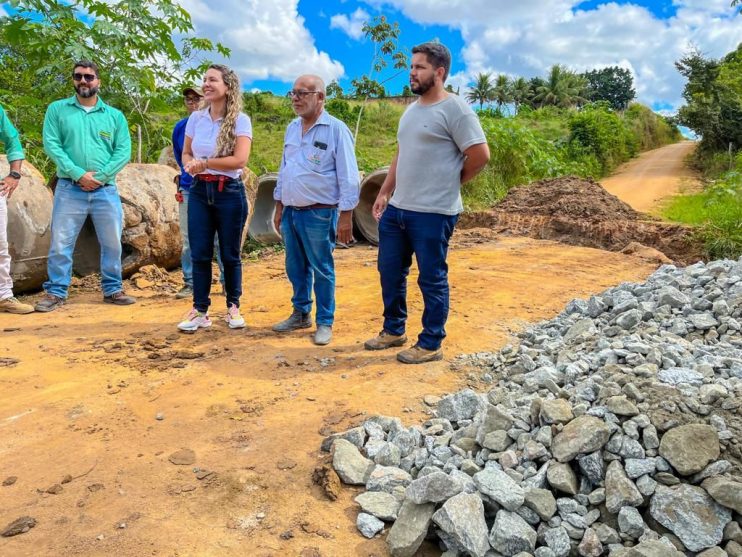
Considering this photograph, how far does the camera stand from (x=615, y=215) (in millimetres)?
10625

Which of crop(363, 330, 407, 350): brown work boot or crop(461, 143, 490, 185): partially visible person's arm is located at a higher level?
crop(461, 143, 490, 185): partially visible person's arm

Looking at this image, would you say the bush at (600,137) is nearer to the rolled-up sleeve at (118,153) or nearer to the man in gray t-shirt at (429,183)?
the rolled-up sleeve at (118,153)

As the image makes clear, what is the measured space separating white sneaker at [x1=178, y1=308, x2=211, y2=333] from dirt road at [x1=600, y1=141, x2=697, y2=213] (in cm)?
1125

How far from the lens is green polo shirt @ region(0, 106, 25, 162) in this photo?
4.64 m

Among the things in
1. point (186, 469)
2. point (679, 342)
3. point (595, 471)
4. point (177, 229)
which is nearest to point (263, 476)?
point (186, 469)

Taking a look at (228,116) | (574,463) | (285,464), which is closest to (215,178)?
(228,116)

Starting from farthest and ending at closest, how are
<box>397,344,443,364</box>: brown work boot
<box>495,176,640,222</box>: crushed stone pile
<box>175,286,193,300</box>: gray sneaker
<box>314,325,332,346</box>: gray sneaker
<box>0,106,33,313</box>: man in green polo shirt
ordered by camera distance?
<box>495,176,640,222</box>: crushed stone pile, <box>175,286,193,300</box>: gray sneaker, <box>0,106,33,313</box>: man in green polo shirt, <box>314,325,332,346</box>: gray sneaker, <box>397,344,443,364</box>: brown work boot

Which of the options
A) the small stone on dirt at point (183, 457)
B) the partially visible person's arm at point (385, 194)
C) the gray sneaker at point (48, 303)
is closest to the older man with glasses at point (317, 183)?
the partially visible person's arm at point (385, 194)

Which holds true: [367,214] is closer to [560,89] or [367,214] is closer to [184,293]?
[184,293]

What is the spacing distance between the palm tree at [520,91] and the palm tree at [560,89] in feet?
4.71

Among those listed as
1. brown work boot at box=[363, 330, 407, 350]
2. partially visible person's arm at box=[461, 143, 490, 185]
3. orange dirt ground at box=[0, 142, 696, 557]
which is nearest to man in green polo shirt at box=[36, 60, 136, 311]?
orange dirt ground at box=[0, 142, 696, 557]

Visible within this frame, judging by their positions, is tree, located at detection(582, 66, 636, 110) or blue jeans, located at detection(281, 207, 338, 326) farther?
tree, located at detection(582, 66, 636, 110)

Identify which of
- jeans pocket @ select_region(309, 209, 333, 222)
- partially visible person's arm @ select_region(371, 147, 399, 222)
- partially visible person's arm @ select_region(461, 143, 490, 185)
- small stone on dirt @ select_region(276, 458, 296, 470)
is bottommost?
small stone on dirt @ select_region(276, 458, 296, 470)

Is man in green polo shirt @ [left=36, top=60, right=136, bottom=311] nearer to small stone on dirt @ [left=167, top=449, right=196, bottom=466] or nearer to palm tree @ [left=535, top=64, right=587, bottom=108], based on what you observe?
small stone on dirt @ [left=167, top=449, right=196, bottom=466]
